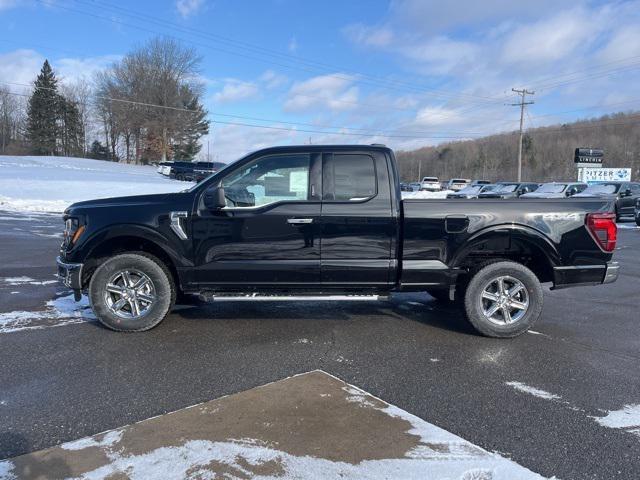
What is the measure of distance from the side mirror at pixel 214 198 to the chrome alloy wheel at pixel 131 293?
1036mm

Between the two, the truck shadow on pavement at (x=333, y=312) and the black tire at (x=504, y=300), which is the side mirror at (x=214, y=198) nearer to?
the truck shadow on pavement at (x=333, y=312)

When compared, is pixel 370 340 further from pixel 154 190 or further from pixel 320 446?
pixel 154 190

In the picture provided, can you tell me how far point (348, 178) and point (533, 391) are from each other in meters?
2.64

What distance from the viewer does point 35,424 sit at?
10.6ft

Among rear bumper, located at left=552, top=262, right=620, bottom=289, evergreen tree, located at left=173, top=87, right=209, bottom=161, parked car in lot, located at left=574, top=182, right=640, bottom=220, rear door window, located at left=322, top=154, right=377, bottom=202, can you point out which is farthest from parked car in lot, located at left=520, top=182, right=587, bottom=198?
evergreen tree, located at left=173, top=87, right=209, bottom=161

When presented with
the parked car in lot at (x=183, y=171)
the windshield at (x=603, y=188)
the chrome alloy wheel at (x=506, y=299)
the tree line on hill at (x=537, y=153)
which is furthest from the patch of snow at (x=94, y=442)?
the tree line on hill at (x=537, y=153)

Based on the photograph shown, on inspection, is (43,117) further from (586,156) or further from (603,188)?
(603,188)

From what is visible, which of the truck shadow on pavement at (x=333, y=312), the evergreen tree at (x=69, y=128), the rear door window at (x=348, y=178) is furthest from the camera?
the evergreen tree at (x=69, y=128)

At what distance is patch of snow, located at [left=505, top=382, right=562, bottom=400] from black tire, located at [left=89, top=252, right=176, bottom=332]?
345cm

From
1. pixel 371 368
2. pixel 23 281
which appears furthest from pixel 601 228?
pixel 23 281

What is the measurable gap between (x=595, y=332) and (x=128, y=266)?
17.0 feet

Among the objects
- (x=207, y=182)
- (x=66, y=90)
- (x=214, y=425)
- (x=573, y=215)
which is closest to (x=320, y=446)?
(x=214, y=425)

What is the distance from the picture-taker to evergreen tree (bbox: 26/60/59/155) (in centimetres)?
6912

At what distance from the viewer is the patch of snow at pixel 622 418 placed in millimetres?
3305
